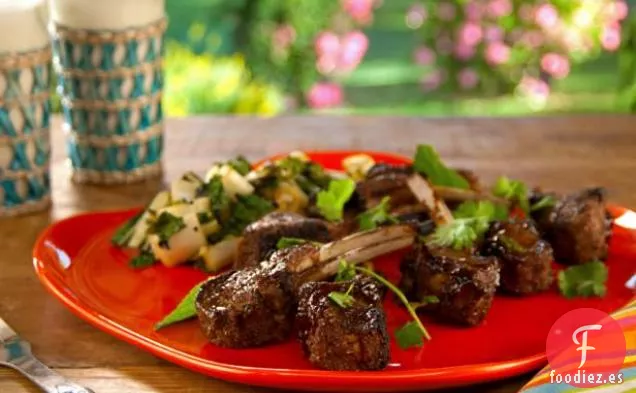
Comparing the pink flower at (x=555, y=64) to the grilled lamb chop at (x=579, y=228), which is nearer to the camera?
the grilled lamb chop at (x=579, y=228)

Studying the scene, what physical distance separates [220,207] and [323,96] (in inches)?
123

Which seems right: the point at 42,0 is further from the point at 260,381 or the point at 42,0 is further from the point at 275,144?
the point at 260,381

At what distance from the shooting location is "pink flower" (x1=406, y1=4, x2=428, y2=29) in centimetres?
522

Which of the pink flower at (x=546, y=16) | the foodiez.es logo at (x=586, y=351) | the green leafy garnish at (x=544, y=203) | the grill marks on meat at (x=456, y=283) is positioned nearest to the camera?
the foodiez.es logo at (x=586, y=351)

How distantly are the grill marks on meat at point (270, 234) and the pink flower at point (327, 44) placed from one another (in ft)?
10.6

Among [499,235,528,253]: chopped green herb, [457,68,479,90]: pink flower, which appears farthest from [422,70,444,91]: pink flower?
[499,235,528,253]: chopped green herb

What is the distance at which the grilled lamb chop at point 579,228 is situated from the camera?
1.87 metres

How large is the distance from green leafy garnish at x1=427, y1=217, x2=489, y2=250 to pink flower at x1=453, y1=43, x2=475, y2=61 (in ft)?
11.1

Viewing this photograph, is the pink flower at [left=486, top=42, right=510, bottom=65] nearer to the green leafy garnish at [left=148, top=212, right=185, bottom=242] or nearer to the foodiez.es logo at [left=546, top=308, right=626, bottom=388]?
the green leafy garnish at [left=148, top=212, right=185, bottom=242]

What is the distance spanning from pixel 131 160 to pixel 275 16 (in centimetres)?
269

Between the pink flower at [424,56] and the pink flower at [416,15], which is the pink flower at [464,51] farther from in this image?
the pink flower at [416,15]

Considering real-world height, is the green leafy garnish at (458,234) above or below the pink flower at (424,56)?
above

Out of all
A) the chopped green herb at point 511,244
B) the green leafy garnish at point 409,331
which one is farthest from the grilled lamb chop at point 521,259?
the green leafy garnish at point 409,331

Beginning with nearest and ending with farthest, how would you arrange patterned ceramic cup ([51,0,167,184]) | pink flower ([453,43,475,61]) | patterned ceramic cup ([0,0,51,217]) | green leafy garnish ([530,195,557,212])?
green leafy garnish ([530,195,557,212]) → patterned ceramic cup ([0,0,51,217]) → patterned ceramic cup ([51,0,167,184]) → pink flower ([453,43,475,61])
